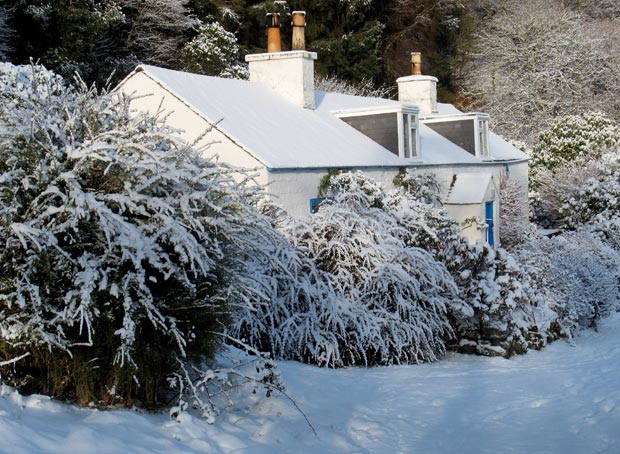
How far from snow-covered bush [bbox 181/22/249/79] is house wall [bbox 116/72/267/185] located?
1033 cm

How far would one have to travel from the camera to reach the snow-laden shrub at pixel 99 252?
5.22 m

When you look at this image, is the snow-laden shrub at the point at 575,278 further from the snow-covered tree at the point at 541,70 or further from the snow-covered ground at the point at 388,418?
the snow-covered tree at the point at 541,70

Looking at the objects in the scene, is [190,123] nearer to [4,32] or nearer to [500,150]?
[4,32]

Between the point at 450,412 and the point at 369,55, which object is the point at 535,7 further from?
the point at 450,412

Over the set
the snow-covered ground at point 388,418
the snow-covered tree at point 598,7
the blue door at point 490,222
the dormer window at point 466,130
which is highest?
the snow-covered tree at point 598,7

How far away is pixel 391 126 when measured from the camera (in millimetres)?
17844

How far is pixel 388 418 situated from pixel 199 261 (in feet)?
8.67

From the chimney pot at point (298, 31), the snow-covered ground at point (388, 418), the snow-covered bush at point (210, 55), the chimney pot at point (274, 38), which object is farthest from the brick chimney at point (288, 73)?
the snow-covered ground at point (388, 418)

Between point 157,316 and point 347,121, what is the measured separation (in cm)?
1368

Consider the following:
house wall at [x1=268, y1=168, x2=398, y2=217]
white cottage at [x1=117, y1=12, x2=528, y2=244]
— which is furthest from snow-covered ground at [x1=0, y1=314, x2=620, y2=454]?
white cottage at [x1=117, y1=12, x2=528, y2=244]

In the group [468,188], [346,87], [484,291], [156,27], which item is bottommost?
[484,291]

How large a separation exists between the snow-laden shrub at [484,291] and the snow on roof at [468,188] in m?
7.14

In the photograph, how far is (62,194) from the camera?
520 cm

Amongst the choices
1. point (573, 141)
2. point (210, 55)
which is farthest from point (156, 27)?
point (573, 141)
